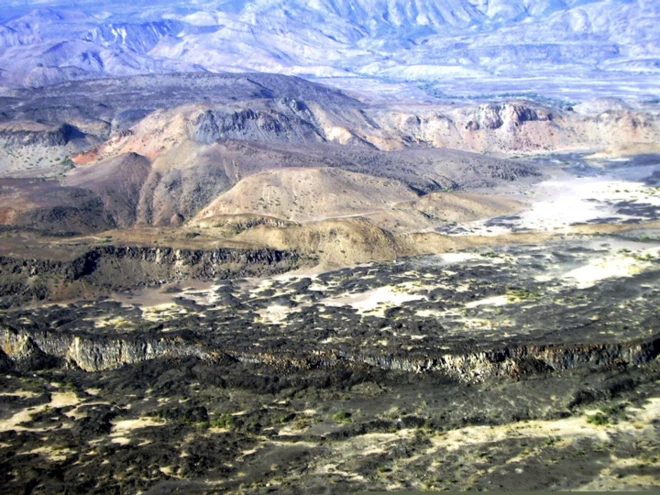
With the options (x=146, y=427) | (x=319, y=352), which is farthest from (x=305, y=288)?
(x=146, y=427)

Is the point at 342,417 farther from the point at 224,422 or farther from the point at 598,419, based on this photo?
the point at 598,419

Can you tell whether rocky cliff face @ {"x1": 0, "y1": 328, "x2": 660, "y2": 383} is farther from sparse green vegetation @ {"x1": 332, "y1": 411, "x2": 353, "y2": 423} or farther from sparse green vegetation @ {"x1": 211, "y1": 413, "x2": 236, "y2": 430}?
sparse green vegetation @ {"x1": 211, "y1": 413, "x2": 236, "y2": 430}

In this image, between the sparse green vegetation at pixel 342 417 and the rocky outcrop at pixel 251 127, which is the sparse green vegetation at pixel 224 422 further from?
the rocky outcrop at pixel 251 127

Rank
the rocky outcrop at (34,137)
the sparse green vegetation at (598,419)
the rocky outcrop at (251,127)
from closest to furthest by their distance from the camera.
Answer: the sparse green vegetation at (598,419), the rocky outcrop at (251,127), the rocky outcrop at (34,137)

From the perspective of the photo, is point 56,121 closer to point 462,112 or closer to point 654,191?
point 462,112

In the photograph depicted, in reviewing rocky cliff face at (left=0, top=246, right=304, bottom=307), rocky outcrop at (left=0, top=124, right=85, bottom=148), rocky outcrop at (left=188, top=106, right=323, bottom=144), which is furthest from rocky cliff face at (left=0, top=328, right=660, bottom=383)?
rocky outcrop at (left=0, top=124, right=85, bottom=148)

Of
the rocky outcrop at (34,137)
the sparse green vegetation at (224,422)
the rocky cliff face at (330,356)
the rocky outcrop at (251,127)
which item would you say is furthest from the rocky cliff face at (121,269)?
the rocky outcrop at (34,137)

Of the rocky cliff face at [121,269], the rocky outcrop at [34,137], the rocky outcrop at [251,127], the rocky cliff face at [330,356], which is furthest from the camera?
the rocky outcrop at [34,137]

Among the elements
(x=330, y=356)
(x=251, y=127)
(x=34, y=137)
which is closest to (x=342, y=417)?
(x=330, y=356)
